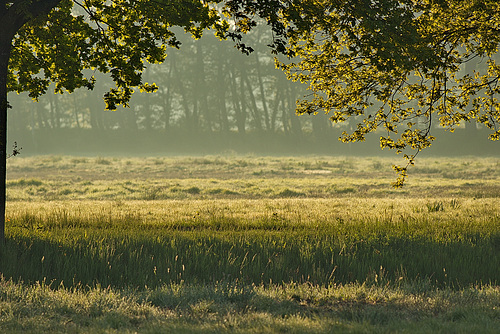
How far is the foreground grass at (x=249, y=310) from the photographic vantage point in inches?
206

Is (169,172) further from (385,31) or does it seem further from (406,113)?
(385,31)

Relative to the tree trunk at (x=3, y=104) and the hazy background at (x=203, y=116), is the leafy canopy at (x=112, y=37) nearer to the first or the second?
the tree trunk at (x=3, y=104)

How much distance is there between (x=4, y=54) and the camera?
31.6 ft

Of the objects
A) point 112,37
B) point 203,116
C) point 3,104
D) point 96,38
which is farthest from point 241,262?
point 203,116

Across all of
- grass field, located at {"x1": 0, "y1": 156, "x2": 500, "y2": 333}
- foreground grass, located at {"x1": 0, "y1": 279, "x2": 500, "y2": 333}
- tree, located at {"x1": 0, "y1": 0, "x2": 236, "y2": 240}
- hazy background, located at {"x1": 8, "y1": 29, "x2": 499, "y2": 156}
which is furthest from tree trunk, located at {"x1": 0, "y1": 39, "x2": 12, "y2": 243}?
hazy background, located at {"x1": 8, "y1": 29, "x2": 499, "y2": 156}

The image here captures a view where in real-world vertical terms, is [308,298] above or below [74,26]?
below

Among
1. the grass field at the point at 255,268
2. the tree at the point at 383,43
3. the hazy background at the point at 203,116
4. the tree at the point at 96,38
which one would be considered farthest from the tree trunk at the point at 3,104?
the hazy background at the point at 203,116

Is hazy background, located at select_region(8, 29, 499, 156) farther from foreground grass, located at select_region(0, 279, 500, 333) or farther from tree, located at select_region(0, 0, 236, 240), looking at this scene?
foreground grass, located at select_region(0, 279, 500, 333)

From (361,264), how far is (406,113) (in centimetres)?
554

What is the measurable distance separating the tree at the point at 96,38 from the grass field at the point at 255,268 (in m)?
2.65

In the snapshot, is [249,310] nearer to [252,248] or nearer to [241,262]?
[241,262]

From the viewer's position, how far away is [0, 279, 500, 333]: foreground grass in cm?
523

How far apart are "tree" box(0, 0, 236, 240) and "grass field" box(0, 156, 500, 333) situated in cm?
265

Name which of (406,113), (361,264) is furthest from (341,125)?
(361,264)
